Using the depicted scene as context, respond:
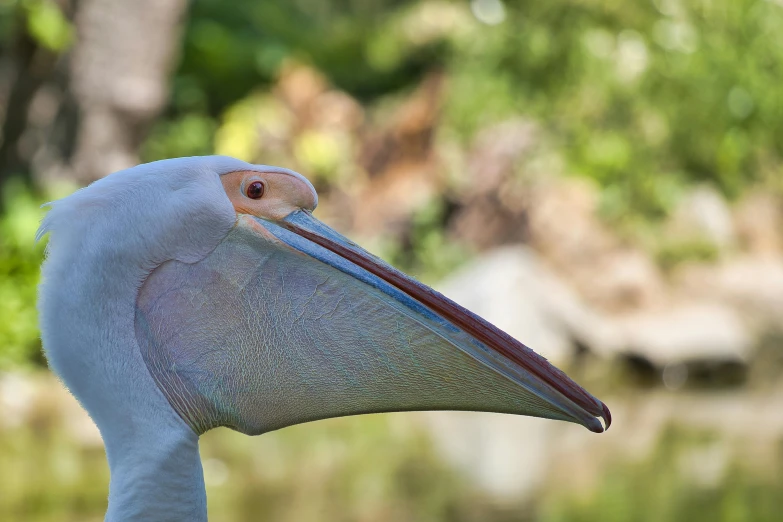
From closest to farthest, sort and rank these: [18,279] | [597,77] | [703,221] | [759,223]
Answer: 1. [18,279]
2. [703,221]
3. [759,223]
4. [597,77]

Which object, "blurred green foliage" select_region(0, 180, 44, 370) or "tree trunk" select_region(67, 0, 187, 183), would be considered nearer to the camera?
"blurred green foliage" select_region(0, 180, 44, 370)

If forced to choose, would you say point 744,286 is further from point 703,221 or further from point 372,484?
point 372,484

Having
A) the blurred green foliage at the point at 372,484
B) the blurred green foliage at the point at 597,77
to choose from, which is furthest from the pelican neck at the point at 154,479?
the blurred green foliage at the point at 597,77

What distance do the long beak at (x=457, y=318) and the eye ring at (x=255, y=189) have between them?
48 mm

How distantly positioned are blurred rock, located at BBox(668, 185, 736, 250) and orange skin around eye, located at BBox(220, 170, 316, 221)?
7851 millimetres

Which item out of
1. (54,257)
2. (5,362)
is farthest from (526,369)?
(5,362)

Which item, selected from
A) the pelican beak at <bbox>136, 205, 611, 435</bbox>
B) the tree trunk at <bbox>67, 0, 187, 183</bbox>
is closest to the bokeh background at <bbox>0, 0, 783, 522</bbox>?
the tree trunk at <bbox>67, 0, 187, 183</bbox>

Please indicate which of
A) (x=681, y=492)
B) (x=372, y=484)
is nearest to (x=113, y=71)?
(x=372, y=484)

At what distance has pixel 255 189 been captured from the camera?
1.52 metres

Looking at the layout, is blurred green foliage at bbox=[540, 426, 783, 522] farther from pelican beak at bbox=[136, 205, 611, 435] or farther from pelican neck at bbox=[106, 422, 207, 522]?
pelican neck at bbox=[106, 422, 207, 522]

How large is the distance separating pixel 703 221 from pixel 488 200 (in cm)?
205

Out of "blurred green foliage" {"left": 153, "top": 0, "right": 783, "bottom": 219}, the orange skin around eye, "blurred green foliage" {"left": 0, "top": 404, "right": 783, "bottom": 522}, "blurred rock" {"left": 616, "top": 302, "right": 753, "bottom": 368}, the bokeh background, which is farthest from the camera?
"blurred green foliage" {"left": 153, "top": 0, "right": 783, "bottom": 219}

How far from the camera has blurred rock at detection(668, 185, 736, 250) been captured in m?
8.98

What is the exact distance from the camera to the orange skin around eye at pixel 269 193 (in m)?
1.51
